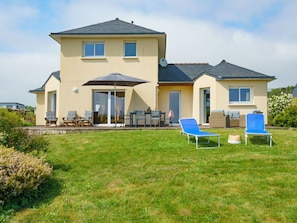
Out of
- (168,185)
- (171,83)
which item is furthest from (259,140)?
(171,83)

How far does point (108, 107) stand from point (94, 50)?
463 centimetres

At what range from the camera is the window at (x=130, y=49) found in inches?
788

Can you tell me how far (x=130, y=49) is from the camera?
2005cm

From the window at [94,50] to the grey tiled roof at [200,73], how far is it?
5.46 m

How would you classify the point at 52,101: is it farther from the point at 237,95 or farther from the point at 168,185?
the point at 168,185

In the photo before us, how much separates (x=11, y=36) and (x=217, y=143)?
21.0m

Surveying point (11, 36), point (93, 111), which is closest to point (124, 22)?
point (93, 111)

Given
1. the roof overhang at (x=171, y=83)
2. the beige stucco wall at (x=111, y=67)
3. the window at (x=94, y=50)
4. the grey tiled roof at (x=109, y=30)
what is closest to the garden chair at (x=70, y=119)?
the beige stucco wall at (x=111, y=67)

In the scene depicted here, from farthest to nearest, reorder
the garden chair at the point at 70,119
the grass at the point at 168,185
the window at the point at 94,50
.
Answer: the window at the point at 94,50 < the garden chair at the point at 70,119 < the grass at the point at 168,185

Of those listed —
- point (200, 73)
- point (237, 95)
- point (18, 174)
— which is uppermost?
point (200, 73)

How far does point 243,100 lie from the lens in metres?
19.9

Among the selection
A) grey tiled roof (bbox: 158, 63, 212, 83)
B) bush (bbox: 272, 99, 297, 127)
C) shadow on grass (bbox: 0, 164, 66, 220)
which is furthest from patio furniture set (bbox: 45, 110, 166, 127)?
shadow on grass (bbox: 0, 164, 66, 220)

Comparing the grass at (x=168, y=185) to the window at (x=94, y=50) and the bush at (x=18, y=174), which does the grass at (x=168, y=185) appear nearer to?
the bush at (x=18, y=174)

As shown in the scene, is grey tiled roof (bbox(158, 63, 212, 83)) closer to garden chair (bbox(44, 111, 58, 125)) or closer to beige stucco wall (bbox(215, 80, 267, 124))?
beige stucco wall (bbox(215, 80, 267, 124))
